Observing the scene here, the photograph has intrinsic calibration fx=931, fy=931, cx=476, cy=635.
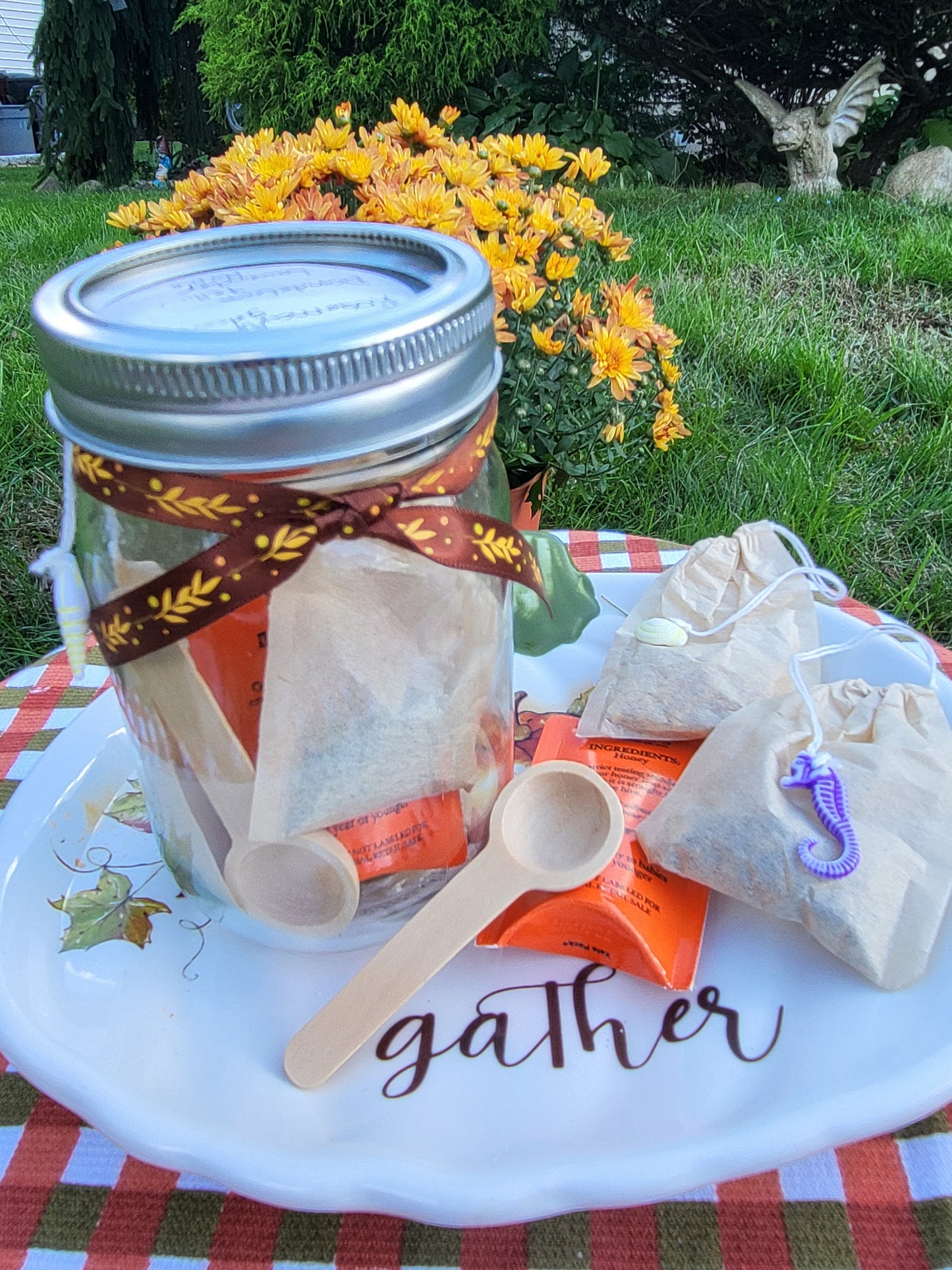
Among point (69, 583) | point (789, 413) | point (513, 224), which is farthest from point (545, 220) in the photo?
point (789, 413)

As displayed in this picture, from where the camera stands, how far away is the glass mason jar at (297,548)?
12.4 inches

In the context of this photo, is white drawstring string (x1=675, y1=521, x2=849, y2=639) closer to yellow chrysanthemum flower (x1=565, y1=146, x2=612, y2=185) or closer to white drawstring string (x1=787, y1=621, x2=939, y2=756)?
white drawstring string (x1=787, y1=621, x2=939, y2=756)

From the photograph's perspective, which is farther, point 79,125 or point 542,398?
point 79,125

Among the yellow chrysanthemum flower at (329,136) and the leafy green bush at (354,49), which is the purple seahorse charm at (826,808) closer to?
the yellow chrysanthemum flower at (329,136)

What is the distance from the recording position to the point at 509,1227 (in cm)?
42

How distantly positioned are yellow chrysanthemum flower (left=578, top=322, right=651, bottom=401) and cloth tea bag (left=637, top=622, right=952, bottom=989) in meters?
0.33

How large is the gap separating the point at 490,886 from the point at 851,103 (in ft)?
9.84

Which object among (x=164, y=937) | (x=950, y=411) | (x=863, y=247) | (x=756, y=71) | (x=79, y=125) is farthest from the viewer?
(x=79, y=125)

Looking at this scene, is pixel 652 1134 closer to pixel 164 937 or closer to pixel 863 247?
pixel 164 937

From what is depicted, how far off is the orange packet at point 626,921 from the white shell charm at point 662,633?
13 cm

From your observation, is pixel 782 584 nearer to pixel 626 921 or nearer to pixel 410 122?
pixel 626 921

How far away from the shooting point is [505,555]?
41 centimetres

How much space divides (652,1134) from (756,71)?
137 inches

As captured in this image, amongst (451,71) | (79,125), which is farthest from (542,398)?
(79,125)
